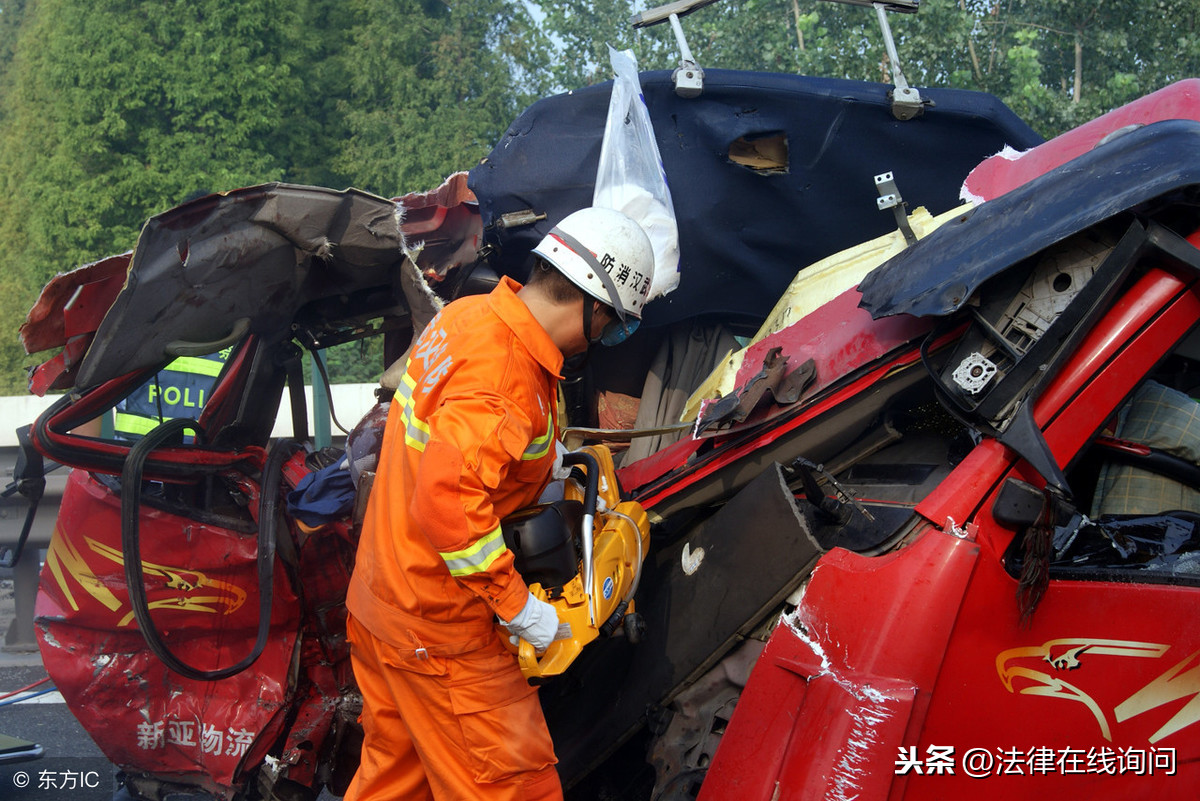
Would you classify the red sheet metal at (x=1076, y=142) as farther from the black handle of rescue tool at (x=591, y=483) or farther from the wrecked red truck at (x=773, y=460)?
the black handle of rescue tool at (x=591, y=483)

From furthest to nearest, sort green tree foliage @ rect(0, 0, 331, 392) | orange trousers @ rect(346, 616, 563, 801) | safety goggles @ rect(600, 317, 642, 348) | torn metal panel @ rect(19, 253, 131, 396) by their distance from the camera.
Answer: green tree foliage @ rect(0, 0, 331, 392) < torn metal panel @ rect(19, 253, 131, 396) < safety goggles @ rect(600, 317, 642, 348) < orange trousers @ rect(346, 616, 563, 801)

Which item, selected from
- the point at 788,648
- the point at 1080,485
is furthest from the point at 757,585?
the point at 1080,485

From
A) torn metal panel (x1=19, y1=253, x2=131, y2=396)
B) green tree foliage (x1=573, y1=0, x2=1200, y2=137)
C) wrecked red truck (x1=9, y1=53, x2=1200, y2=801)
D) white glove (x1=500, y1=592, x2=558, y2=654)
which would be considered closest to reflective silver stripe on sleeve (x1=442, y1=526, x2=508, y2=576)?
white glove (x1=500, y1=592, x2=558, y2=654)

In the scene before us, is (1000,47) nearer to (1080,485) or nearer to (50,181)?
(1080,485)

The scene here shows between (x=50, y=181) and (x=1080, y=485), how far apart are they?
17199 millimetres

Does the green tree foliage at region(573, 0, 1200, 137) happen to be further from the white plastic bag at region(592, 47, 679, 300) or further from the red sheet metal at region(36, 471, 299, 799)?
the red sheet metal at region(36, 471, 299, 799)

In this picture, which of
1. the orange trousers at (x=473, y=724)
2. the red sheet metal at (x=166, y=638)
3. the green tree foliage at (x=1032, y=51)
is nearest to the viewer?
the orange trousers at (x=473, y=724)

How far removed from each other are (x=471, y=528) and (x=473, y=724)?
515 millimetres

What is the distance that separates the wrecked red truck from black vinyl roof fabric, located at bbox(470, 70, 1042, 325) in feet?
0.04

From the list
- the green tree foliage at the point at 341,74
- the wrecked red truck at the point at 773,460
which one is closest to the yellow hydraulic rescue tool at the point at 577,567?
the wrecked red truck at the point at 773,460

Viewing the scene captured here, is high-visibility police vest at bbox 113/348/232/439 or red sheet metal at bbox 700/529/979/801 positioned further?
high-visibility police vest at bbox 113/348/232/439

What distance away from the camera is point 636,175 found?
10.1 feet

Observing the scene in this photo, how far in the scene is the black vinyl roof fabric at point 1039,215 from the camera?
1839 mm

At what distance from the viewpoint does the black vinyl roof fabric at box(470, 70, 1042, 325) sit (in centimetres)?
308
